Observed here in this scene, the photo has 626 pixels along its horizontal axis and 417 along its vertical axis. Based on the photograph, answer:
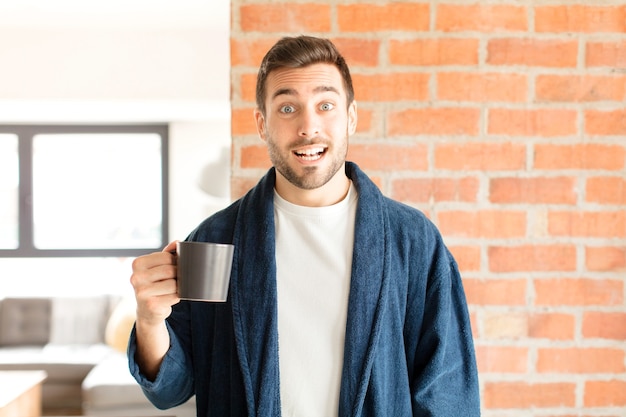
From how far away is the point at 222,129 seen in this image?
19.4 ft

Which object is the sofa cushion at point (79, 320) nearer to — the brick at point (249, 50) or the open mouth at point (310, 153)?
the brick at point (249, 50)

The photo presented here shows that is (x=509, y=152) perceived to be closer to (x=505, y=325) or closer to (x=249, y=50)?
(x=505, y=325)

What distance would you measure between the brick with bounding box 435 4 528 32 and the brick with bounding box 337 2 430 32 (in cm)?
4

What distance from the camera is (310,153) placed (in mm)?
1197

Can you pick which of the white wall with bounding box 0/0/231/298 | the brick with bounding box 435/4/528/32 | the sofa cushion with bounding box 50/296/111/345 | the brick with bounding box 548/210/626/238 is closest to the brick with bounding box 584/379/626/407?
the brick with bounding box 548/210/626/238

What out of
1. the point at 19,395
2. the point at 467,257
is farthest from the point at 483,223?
the point at 19,395

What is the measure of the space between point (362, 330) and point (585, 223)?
2.31 ft

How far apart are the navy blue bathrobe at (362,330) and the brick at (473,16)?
473mm

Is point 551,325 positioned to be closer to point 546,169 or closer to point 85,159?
point 546,169

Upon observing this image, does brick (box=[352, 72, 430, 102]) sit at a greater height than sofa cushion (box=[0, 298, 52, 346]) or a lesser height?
greater

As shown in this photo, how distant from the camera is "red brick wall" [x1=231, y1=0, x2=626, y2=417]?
58.6 inches

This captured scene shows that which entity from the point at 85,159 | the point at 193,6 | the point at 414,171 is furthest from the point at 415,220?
the point at 85,159

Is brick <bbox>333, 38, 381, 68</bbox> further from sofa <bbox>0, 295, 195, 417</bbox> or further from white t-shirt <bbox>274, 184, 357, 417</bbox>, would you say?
sofa <bbox>0, 295, 195, 417</bbox>

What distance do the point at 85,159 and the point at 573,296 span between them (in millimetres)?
5429
